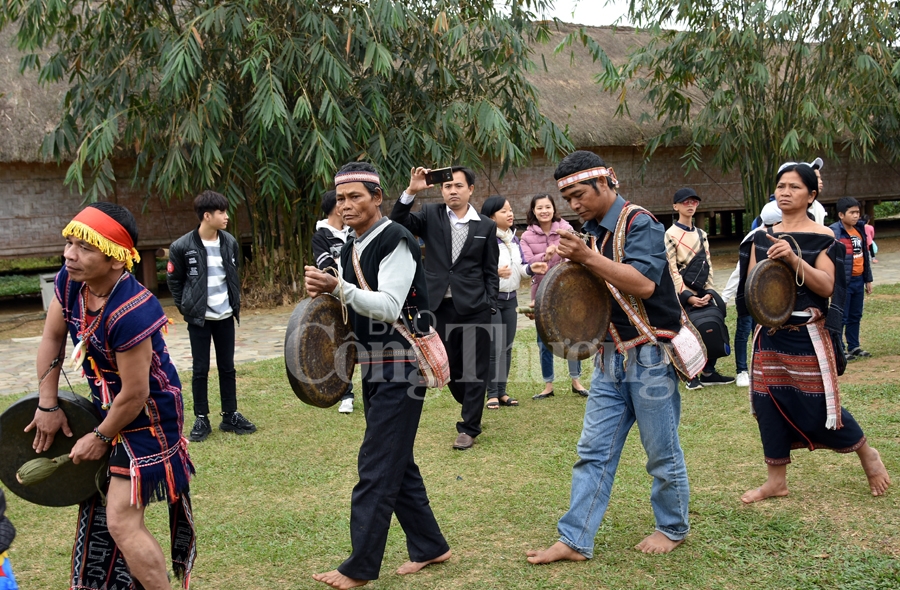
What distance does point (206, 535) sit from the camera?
4.56m

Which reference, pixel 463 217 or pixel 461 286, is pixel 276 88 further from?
pixel 461 286

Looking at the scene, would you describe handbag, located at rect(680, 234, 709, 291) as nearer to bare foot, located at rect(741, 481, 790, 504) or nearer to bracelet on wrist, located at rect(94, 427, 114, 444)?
bare foot, located at rect(741, 481, 790, 504)

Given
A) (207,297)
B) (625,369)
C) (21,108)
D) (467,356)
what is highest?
(21,108)

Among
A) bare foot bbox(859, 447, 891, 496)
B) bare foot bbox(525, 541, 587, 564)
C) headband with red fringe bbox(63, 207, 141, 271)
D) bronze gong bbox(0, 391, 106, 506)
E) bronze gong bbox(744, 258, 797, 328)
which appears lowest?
bare foot bbox(525, 541, 587, 564)

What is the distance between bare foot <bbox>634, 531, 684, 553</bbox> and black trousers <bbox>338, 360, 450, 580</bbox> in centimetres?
126

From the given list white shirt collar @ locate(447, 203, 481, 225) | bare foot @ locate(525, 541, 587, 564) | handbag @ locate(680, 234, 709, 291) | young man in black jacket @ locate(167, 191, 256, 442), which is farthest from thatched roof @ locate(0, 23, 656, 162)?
bare foot @ locate(525, 541, 587, 564)

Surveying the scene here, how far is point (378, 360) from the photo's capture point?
12.2 feet

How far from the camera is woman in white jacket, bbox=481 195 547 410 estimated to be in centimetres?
700

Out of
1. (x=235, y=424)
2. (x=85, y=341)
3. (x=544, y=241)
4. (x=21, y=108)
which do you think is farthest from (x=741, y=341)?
(x=21, y=108)

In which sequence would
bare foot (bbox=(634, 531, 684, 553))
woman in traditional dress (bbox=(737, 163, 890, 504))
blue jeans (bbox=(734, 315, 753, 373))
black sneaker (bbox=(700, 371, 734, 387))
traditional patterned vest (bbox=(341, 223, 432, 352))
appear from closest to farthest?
traditional patterned vest (bbox=(341, 223, 432, 352)) < bare foot (bbox=(634, 531, 684, 553)) < woman in traditional dress (bbox=(737, 163, 890, 504)) < blue jeans (bbox=(734, 315, 753, 373)) < black sneaker (bbox=(700, 371, 734, 387))

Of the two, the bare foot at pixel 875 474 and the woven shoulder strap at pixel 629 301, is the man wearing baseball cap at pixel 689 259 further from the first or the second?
the woven shoulder strap at pixel 629 301

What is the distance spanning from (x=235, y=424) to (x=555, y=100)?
13.5 metres

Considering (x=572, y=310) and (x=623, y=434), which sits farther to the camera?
(x=623, y=434)

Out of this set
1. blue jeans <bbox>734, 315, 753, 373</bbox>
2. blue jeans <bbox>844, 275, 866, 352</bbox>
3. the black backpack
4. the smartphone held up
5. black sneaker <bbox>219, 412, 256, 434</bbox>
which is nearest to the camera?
the smartphone held up
